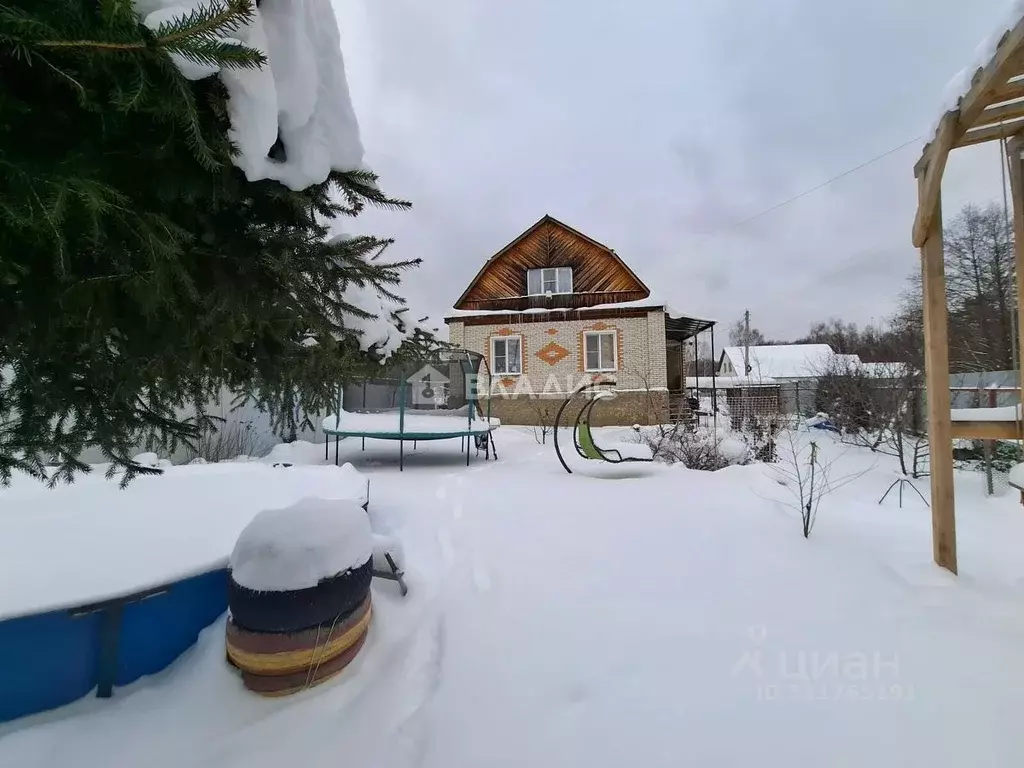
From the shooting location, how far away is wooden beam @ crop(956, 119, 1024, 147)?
110 inches

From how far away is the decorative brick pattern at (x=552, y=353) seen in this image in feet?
48.0

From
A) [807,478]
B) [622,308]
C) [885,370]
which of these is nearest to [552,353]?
[622,308]

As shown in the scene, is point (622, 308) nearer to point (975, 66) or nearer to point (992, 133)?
point (992, 133)

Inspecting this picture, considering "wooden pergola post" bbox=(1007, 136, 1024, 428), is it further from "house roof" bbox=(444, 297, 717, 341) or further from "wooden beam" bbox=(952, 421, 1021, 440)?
"house roof" bbox=(444, 297, 717, 341)

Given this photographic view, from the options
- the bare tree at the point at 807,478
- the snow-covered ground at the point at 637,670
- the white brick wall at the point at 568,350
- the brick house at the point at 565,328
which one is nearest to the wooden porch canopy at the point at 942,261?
the snow-covered ground at the point at 637,670

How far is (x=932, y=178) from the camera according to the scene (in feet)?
8.94

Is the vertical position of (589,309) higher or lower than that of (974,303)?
higher

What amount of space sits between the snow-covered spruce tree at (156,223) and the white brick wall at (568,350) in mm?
12895

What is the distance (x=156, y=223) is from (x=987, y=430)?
4272mm

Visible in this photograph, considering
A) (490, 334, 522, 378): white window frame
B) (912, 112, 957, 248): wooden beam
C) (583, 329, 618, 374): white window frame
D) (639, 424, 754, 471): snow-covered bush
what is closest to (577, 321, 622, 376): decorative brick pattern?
(583, 329, 618, 374): white window frame

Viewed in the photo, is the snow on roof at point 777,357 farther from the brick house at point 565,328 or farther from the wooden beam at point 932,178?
the wooden beam at point 932,178

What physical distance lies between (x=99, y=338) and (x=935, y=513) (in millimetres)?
4203

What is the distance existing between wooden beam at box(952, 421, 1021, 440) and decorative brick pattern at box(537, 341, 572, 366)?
11.8 meters

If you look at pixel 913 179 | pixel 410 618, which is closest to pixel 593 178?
pixel 913 179
